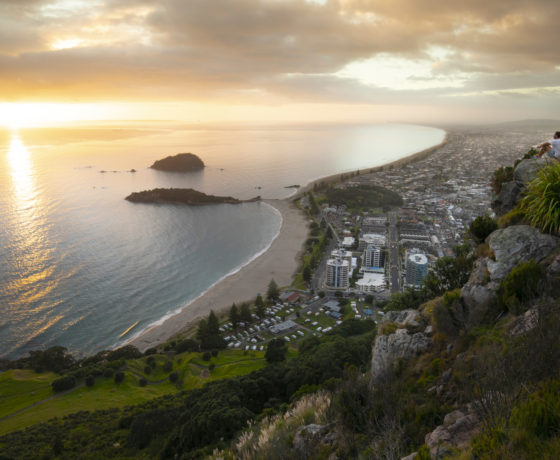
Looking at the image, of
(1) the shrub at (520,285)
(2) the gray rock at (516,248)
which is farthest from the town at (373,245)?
(1) the shrub at (520,285)

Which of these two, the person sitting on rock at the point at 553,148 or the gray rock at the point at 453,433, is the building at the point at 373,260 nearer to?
the person sitting on rock at the point at 553,148

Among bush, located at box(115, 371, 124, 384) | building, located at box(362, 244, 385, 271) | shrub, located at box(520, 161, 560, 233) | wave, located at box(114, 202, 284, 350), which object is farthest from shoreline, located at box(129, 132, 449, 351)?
shrub, located at box(520, 161, 560, 233)

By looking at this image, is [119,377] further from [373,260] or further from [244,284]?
[373,260]

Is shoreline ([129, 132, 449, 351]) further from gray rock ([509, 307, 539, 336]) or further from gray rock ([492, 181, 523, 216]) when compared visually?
gray rock ([509, 307, 539, 336])

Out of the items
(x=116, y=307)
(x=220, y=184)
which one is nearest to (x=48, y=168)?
(x=220, y=184)

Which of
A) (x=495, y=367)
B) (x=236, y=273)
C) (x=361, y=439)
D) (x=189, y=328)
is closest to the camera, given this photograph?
(x=495, y=367)

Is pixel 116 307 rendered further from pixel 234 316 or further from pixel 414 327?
pixel 414 327

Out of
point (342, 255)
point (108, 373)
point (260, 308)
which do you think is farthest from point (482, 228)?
point (342, 255)

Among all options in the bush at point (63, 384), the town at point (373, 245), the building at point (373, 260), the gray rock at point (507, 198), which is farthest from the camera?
the building at point (373, 260)
